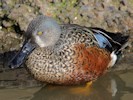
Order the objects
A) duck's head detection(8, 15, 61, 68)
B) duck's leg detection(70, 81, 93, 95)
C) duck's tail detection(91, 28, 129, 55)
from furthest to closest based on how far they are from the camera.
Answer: duck's tail detection(91, 28, 129, 55), duck's leg detection(70, 81, 93, 95), duck's head detection(8, 15, 61, 68)

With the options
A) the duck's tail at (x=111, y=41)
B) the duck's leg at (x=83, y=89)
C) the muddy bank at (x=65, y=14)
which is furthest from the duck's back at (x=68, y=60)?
the muddy bank at (x=65, y=14)

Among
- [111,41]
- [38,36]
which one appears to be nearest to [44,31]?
[38,36]

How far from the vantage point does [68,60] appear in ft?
19.0

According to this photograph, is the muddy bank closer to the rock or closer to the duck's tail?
the rock

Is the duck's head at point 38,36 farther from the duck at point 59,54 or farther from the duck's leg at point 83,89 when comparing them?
the duck's leg at point 83,89

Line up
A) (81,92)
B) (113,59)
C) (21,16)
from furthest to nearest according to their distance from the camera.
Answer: (21,16) → (113,59) → (81,92)

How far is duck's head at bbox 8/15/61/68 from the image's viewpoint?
225 inches

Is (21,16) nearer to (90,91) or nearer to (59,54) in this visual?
(59,54)

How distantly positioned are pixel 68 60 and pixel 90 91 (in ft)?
1.86

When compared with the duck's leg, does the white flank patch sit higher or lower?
higher

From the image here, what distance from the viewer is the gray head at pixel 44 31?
572 cm

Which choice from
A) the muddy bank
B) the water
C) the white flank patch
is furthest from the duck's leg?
the muddy bank

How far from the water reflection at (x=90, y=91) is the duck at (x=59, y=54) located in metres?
0.16

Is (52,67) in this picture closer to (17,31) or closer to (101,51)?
(101,51)
